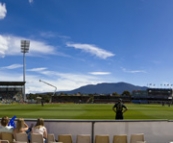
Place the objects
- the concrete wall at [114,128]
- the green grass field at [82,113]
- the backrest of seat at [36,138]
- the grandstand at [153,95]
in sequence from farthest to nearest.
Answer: the grandstand at [153,95], the green grass field at [82,113], the concrete wall at [114,128], the backrest of seat at [36,138]

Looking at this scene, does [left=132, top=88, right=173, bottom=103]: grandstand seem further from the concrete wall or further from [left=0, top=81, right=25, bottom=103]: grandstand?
the concrete wall

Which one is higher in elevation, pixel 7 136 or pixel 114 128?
pixel 114 128

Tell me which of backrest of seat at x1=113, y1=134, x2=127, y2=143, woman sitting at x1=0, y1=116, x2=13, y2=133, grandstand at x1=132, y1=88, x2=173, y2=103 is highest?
grandstand at x1=132, y1=88, x2=173, y2=103

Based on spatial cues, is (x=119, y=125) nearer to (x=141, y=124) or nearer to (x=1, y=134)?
(x=141, y=124)

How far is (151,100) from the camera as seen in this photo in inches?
5910

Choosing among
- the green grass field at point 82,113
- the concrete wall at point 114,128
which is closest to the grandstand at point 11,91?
the green grass field at point 82,113

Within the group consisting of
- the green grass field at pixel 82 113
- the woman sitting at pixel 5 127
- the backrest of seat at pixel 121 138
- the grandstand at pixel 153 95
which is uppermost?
the grandstand at pixel 153 95

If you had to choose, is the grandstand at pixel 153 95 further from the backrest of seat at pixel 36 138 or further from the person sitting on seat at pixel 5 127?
the backrest of seat at pixel 36 138

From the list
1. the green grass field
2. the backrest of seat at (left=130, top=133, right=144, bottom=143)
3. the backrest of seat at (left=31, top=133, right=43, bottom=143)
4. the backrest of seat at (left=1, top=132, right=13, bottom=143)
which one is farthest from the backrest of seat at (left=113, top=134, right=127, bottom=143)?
the green grass field

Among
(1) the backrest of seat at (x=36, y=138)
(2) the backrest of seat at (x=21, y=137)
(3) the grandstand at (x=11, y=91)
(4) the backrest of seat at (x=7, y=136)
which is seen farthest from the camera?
(3) the grandstand at (x=11, y=91)

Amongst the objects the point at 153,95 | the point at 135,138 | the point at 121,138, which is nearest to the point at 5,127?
the point at 121,138

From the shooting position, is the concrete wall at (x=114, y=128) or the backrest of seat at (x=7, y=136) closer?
the backrest of seat at (x=7, y=136)

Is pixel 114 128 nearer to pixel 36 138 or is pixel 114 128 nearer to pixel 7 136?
pixel 36 138

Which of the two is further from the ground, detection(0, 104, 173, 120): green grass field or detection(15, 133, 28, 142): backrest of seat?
detection(15, 133, 28, 142): backrest of seat
